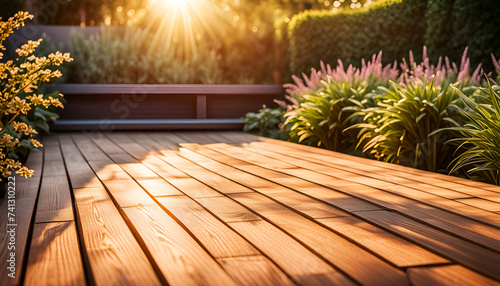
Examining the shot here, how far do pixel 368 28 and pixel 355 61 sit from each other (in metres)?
0.43


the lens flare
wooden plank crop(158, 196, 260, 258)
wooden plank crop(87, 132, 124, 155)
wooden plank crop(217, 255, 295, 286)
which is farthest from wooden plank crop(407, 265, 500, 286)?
the lens flare

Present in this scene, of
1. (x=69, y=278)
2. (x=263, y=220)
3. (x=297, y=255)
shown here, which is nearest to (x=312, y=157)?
(x=263, y=220)

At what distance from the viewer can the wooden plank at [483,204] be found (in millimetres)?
2031

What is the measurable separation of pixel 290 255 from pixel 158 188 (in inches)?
47.4

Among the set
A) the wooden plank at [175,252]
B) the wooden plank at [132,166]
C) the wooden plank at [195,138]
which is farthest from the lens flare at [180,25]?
the wooden plank at [175,252]

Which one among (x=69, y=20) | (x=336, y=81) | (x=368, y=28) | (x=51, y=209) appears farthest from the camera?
(x=69, y=20)

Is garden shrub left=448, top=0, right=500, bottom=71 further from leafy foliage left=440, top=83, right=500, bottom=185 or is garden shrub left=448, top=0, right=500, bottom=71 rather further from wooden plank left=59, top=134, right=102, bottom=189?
wooden plank left=59, top=134, right=102, bottom=189

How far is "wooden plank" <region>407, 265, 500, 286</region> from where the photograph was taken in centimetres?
123

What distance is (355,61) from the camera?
20.7 feet

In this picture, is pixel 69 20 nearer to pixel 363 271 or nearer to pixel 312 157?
pixel 312 157

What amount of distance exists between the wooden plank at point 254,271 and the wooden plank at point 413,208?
70 cm

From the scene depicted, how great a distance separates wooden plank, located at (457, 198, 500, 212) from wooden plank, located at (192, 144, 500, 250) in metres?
0.21

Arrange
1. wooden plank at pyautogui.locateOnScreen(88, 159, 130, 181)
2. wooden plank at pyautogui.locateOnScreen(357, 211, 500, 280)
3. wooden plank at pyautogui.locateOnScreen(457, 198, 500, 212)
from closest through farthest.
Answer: wooden plank at pyautogui.locateOnScreen(357, 211, 500, 280)
wooden plank at pyautogui.locateOnScreen(457, 198, 500, 212)
wooden plank at pyautogui.locateOnScreen(88, 159, 130, 181)

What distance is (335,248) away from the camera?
149 centimetres
